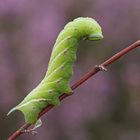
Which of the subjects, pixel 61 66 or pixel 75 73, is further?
pixel 75 73

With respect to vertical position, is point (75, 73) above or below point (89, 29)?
below

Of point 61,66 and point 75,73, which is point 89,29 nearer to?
point 61,66

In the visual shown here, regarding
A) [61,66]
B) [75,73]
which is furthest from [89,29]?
[75,73]

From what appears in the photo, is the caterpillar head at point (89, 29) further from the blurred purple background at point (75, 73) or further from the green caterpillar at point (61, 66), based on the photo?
the blurred purple background at point (75, 73)

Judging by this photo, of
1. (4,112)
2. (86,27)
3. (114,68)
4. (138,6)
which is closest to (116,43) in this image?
(114,68)

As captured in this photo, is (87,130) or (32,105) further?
(87,130)

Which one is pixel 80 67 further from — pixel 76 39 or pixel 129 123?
pixel 76 39
